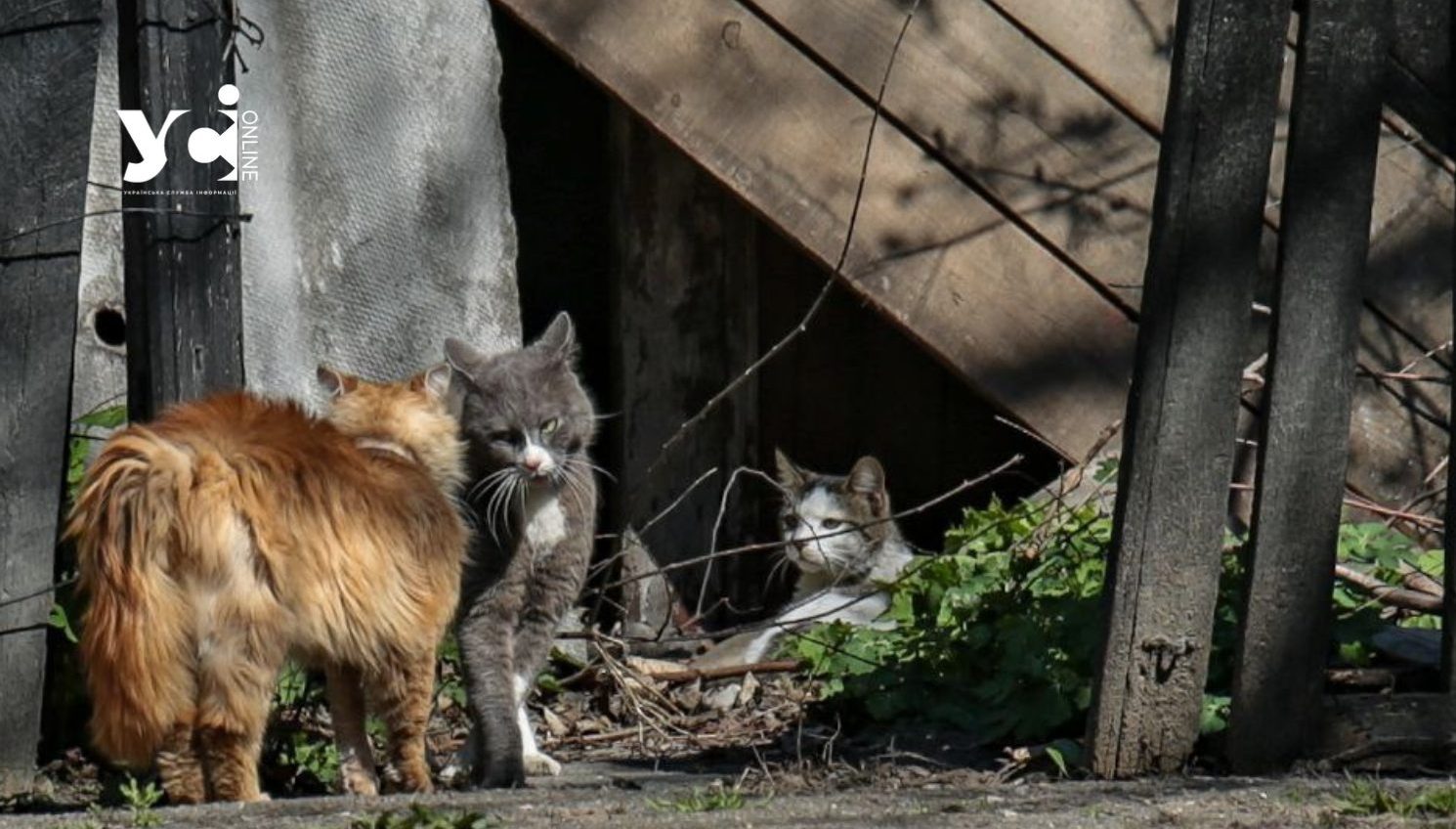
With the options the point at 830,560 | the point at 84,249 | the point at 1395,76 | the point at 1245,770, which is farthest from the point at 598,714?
the point at 1395,76

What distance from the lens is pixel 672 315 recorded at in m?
8.48

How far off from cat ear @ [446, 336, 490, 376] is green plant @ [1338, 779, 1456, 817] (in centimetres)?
335

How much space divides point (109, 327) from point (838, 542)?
128 inches

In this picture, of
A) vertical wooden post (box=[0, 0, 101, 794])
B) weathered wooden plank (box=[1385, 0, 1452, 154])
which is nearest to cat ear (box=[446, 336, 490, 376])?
vertical wooden post (box=[0, 0, 101, 794])

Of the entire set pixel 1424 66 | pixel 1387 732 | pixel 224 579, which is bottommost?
pixel 1387 732

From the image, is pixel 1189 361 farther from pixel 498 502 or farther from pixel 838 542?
pixel 838 542

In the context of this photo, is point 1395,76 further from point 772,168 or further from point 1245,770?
point 772,168

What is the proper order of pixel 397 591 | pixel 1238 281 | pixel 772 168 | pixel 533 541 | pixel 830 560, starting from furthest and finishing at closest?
1. pixel 830 560
2. pixel 772 168
3. pixel 533 541
4. pixel 397 591
5. pixel 1238 281

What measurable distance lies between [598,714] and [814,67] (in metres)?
2.35

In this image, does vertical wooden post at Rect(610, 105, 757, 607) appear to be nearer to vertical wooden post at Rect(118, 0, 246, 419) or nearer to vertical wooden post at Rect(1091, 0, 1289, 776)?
vertical wooden post at Rect(118, 0, 246, 419)

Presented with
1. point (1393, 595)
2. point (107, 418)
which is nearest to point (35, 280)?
point (107, 418)

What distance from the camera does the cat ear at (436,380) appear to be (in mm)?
6703

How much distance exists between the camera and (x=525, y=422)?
7.01 m

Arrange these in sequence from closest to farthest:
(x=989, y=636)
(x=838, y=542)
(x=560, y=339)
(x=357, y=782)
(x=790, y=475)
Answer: (x=357, y=782), (x=989, y=636), (x=560, y=339), (x=790, y=475), (x=838, y=542)
